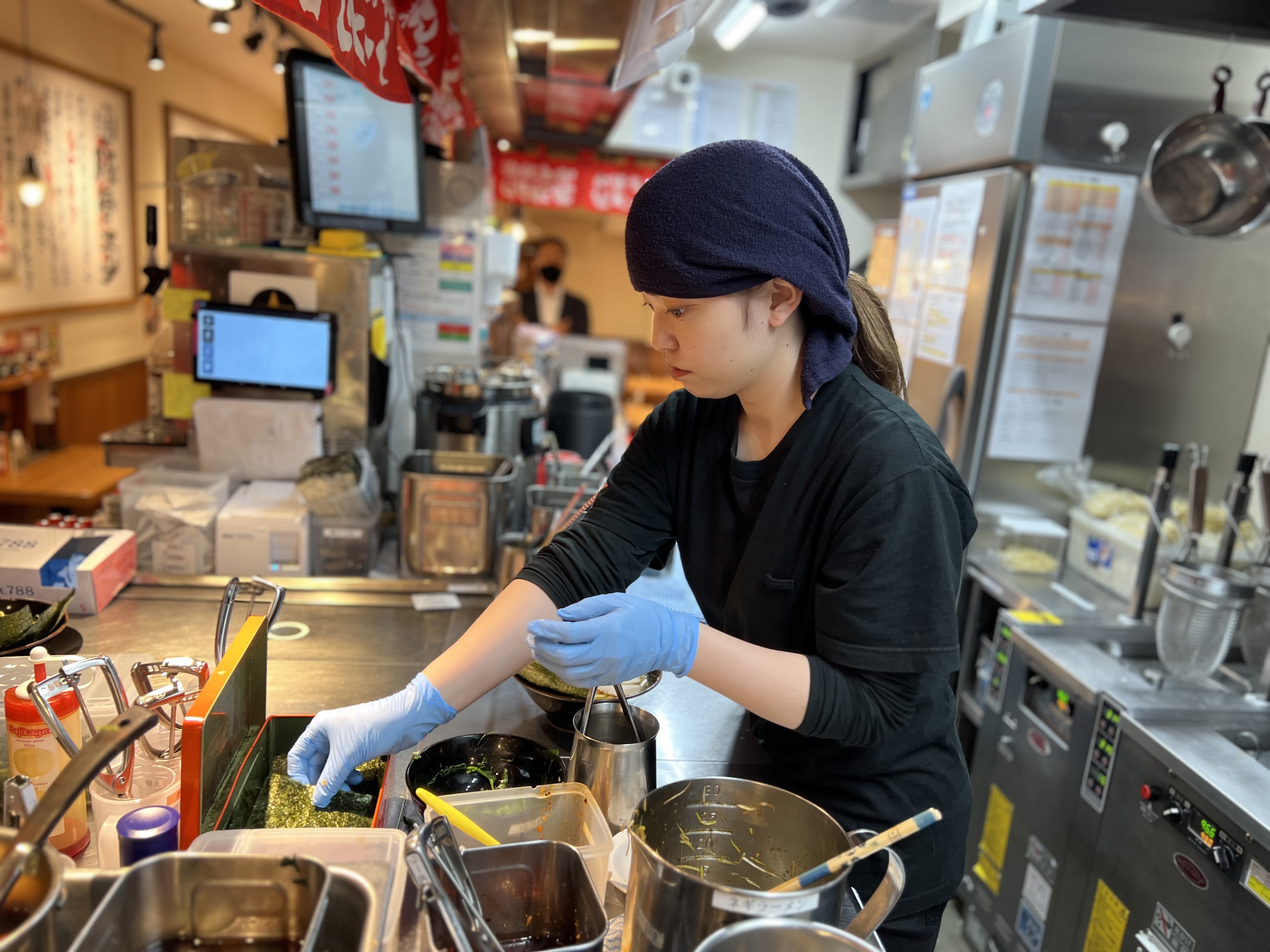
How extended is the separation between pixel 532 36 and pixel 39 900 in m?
2.61

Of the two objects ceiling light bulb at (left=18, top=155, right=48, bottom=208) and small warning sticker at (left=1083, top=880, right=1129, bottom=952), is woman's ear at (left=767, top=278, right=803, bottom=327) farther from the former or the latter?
ceiling light bulb at (left=18, top=155, right=48, bottom=208)

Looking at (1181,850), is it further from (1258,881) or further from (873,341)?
(873,341)

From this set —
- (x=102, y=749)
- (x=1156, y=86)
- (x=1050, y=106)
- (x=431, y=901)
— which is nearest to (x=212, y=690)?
(x=102, y=749)

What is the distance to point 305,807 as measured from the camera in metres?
1.16

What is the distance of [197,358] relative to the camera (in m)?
2.40

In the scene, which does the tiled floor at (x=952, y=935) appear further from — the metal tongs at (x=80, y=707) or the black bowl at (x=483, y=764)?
the metal tongs at (x=80, y=707)

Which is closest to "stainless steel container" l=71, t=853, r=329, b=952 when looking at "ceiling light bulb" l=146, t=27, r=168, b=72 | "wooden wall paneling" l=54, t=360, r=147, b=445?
"wooden wall paneling" l=54, t=360, r=147, b=445

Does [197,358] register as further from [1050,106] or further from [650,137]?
[650,137]

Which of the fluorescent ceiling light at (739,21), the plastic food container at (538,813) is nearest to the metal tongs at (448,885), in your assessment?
the plastic food container at (538,813)

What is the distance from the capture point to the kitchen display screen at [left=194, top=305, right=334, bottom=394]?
2.39 meters

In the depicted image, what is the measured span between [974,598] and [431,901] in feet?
8.33

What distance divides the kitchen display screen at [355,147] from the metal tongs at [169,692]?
1745 millimetres

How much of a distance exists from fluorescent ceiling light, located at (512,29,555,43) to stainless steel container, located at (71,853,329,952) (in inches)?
96.5

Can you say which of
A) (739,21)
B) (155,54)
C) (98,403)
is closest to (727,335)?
(739,21)
